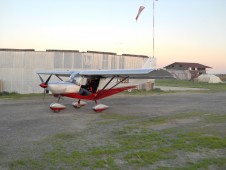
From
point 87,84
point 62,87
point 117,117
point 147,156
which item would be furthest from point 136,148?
point 87,84

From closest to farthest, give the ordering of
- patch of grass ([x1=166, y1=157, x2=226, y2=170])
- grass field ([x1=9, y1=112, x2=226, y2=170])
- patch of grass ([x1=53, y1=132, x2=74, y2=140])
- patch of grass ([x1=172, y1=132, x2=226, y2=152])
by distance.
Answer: patch of grass ([x1=166, y1=157, x2=226, y2=170]), grass field ([x1=9, y1=112, x2=226, y2=170]), patch of grass ([x1=172, y1=132, x2=226, y2=152]), patch of grass ([x1=53, y1=132, x2=74, y2=140])

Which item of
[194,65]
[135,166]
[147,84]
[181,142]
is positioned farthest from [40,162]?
[194,65]

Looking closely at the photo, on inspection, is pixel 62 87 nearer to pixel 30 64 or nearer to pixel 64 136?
pixel 64 136

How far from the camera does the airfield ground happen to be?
625cm

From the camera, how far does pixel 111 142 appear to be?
8.15m

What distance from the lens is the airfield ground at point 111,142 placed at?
625 cm

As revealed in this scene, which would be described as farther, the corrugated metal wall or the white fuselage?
the corrugated metal wall

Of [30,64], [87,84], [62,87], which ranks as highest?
[30,64]

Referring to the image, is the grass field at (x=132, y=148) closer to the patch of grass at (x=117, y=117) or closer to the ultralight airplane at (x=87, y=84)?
the patch of grass at (x=117, y=117)

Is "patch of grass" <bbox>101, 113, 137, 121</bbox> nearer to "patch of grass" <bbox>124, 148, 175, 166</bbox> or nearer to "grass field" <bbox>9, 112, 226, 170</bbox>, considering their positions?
"grass field" <bbox>9, 112, 226, 170</bbox>

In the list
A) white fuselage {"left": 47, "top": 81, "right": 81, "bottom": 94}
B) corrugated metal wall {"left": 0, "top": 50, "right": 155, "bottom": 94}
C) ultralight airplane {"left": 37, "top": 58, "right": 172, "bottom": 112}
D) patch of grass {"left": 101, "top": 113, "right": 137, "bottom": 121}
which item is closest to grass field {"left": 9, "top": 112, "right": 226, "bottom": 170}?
patch of grass {"left": 101, "top": 113, "right": 137, "bottom": 121}

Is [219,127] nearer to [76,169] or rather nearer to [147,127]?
[147,127]

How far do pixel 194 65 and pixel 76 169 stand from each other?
316 feet

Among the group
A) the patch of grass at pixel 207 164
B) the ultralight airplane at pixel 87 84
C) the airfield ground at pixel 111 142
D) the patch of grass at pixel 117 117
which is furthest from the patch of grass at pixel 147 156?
the ultralight airplane at pixel 87 84
